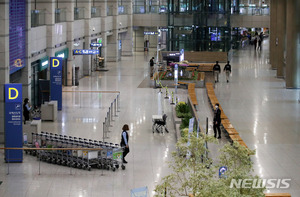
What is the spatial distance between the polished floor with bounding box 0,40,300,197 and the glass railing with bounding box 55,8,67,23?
4.08 metres

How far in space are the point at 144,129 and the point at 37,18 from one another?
31.5 ft

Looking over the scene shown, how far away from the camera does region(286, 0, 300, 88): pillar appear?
119 feet

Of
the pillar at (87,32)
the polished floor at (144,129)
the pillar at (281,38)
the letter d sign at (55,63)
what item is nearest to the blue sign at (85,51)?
the polished floor at (144,129)

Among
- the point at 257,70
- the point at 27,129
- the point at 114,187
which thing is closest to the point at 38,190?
the point at 114,187

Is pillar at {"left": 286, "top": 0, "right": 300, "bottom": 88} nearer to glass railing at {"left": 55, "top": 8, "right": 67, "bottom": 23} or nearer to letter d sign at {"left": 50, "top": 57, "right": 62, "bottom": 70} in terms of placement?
glass railing at {"left": 55, "top": 8, "right": 67, "bottom": 23}

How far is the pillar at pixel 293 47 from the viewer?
36281 mm

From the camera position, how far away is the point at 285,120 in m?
26.4

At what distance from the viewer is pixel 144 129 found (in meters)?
24.0

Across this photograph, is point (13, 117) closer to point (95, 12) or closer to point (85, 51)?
point (85, 51)

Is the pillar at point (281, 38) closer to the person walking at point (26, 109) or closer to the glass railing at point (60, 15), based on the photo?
the glass railing at point (60, 15)

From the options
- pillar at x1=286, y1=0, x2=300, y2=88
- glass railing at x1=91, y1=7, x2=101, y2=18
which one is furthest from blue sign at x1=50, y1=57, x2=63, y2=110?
glass railing at x1=91, y1=7, x2=101, y2=18

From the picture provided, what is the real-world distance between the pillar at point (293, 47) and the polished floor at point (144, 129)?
1.02 metres

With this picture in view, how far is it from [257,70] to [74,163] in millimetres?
30741

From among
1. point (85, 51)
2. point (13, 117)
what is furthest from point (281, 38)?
point (13, 117)
